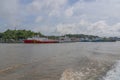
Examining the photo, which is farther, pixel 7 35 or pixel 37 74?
pixel 7 35

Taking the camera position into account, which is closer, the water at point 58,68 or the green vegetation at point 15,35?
the water at point 58,68

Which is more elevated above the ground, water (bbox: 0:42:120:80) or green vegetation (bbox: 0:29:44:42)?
green vegetation (bbox: 0:29:44:42)

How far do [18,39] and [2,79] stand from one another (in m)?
158

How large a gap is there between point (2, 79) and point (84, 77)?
4506 millimetres

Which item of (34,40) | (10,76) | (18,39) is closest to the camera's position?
(10,76)

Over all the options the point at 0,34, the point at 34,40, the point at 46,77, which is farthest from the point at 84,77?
the point at 0,34

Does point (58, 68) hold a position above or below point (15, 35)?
below

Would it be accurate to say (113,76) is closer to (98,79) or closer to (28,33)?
(98,79)

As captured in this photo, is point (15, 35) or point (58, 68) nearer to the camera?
point (58, 68)

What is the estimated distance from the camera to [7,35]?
561ft

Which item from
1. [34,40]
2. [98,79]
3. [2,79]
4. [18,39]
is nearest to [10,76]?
[2,79]

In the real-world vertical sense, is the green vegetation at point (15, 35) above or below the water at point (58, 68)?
above

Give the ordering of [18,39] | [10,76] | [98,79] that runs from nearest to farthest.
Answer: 1. [98,79]
2. [10,76]
3. [18,39]

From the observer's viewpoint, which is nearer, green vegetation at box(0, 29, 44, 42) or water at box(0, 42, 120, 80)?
water at box(0, 42, 120, 80)
